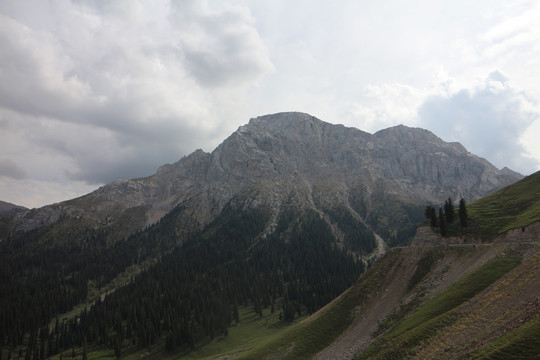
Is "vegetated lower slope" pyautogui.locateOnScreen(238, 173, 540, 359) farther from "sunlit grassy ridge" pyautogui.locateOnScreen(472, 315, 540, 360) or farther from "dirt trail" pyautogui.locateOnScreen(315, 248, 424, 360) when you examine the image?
"dirt trail" pyautogui.locateOnScreen(315, 248, 424, 360)

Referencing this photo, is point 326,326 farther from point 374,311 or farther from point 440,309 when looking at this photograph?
point 440,309

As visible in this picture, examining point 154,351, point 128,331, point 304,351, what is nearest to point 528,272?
point 304,351

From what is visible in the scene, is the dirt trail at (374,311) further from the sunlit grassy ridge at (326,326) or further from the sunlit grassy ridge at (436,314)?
the sunlit grassy ridge at (436,314)

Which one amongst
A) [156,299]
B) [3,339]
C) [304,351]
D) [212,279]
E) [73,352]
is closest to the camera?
[304,351]

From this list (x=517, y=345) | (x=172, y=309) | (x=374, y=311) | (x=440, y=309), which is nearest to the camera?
(x=517, y=345)

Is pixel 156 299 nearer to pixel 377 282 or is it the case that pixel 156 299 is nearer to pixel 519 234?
pixel 377 282

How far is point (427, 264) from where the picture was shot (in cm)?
6206

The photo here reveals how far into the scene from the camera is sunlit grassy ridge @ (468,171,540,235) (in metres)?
67.0

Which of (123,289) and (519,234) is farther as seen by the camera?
(123,289)

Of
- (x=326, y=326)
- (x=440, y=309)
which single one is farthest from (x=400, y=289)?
(x=440, y=309)

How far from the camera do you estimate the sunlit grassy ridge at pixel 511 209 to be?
67.0 m

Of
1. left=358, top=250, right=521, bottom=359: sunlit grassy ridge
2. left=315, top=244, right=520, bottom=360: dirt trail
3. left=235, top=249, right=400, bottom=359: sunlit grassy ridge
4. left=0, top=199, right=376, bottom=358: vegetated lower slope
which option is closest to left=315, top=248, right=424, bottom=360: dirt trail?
left=315, top=244, right=520, bottom=360: dirt trail

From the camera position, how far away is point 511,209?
3157 inches

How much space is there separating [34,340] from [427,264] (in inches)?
6639
